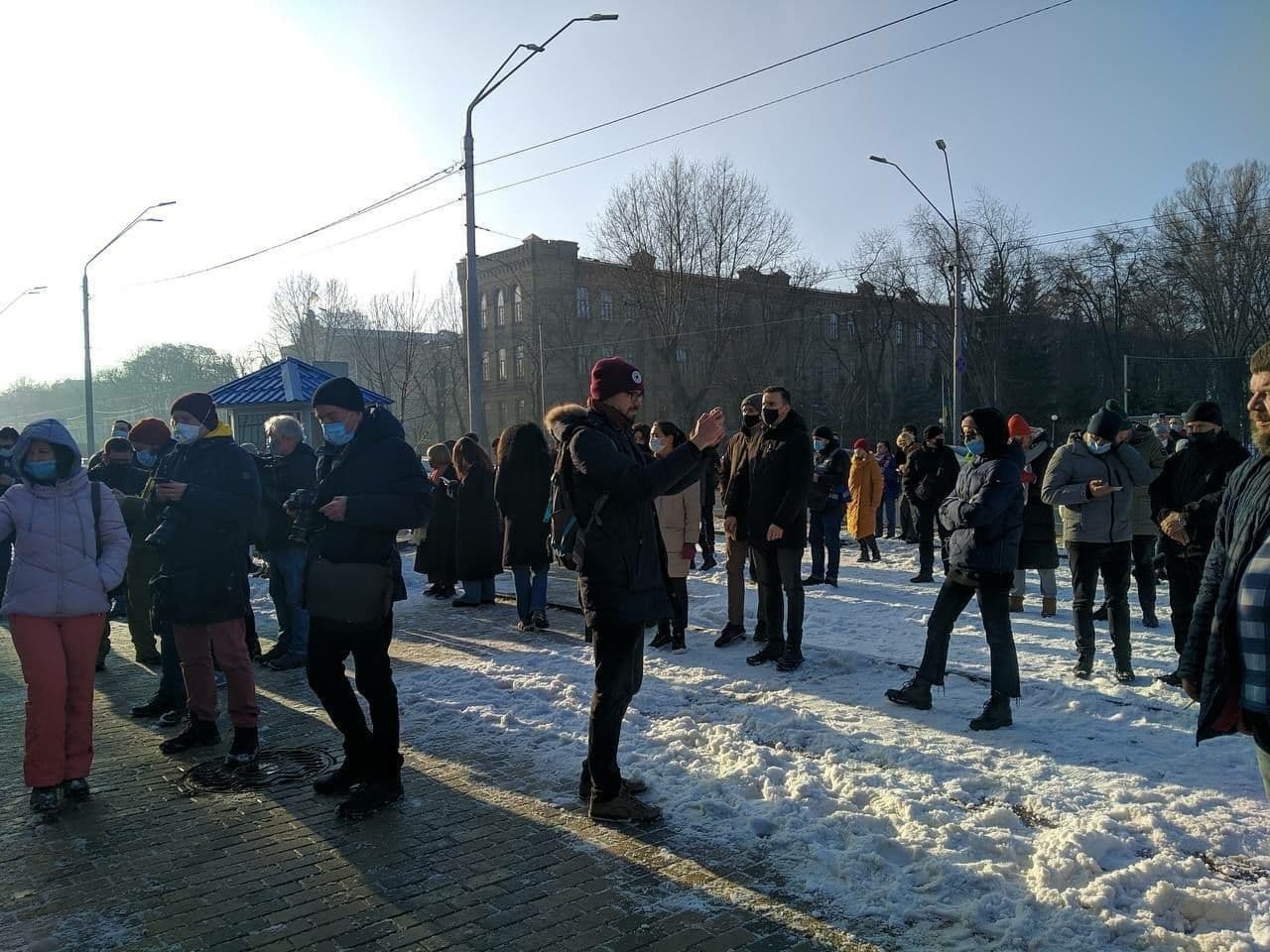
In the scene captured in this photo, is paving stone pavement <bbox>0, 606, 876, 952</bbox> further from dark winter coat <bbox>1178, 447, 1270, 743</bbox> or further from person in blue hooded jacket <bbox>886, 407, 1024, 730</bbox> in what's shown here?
person in blue hooded jacket <bbox>886, 407, 1024, 730</bbox>

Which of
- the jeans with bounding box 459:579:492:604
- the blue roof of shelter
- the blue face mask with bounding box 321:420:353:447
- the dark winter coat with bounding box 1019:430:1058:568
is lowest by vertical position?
the jeans with bounding box 459:579:492:604

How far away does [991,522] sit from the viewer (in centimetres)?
580

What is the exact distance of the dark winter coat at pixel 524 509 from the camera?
9148 mm

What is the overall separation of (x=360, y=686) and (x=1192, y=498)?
572 cm

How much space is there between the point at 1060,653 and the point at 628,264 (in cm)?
3781

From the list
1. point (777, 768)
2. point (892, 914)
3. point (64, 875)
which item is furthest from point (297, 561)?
point (892, 914)

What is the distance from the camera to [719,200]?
42.8 m

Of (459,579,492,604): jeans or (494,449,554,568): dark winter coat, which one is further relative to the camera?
(459,579,492,604): jeans

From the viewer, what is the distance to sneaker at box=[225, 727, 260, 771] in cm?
539

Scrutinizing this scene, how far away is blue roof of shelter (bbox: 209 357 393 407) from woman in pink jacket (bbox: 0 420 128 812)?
10537mm

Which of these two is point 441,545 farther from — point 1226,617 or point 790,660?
point 1226,617

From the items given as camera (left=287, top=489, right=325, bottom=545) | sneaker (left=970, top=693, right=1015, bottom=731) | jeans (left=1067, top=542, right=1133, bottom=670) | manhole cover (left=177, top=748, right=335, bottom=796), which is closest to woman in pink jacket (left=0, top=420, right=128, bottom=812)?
manhole cover (left=177, top=748, right=335, bottom=796)

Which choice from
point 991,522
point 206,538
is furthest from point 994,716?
point 206,538

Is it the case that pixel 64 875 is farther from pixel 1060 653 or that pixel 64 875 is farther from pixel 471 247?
pixel 471 247
